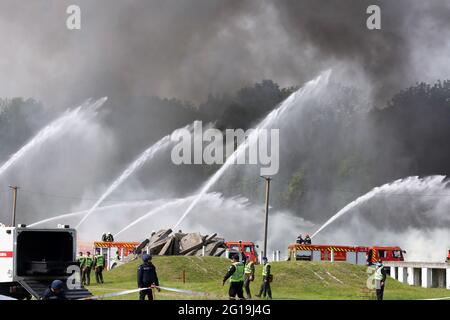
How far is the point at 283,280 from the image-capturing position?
140 ft

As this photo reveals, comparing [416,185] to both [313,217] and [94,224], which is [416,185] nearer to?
[313,217]

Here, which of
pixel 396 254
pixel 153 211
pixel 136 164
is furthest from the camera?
pixel 136 164

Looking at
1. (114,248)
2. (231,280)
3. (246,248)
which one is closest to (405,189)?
(246,248)

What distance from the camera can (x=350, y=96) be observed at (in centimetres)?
11138

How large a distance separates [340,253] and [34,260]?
32.5m

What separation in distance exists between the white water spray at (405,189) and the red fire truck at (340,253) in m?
30.4

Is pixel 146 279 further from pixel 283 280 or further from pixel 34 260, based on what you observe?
pixel 283 280

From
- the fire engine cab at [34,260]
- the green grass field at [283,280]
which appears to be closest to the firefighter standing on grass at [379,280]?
the green grass field at [283,280]

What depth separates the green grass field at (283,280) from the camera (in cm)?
3884

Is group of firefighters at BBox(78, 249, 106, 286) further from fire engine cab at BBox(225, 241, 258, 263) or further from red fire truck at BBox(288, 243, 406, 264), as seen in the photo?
Answer: fire engine cab at BBox(225, 241, 258, 263)

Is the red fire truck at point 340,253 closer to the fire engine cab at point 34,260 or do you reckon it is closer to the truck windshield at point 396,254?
the truck windshield at point 396,254

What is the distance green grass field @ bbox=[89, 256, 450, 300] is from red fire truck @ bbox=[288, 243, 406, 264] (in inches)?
301

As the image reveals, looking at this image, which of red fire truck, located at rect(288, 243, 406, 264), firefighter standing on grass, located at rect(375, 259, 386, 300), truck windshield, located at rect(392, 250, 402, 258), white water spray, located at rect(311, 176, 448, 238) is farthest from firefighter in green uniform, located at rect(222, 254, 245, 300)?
white water spray, located at rect(311, 176, 448, 238)
